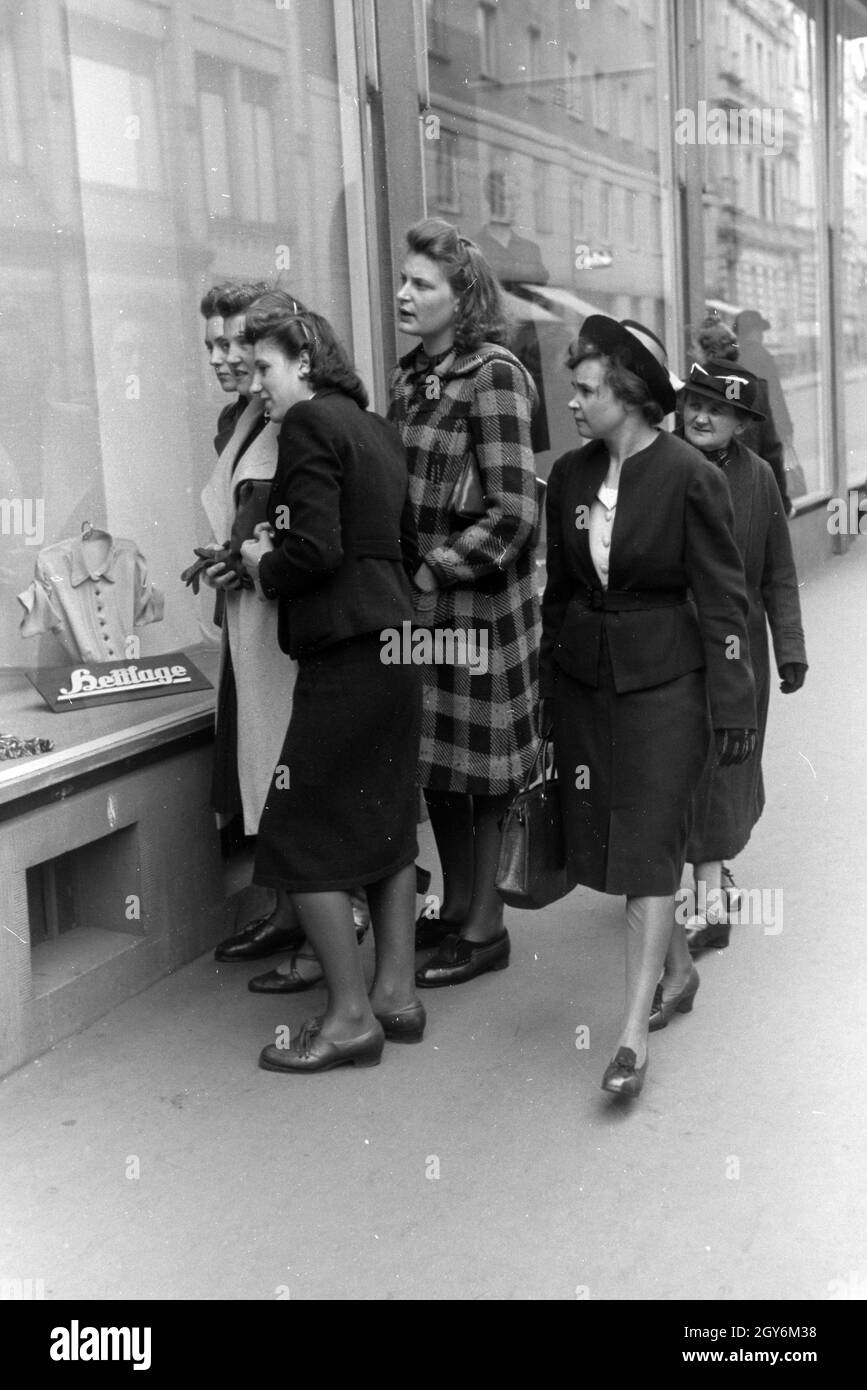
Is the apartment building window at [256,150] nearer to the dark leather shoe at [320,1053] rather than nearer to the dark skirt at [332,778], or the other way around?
the dark skirt at [332,778]

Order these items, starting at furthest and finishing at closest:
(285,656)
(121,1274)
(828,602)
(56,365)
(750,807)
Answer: (828,602) < (56,365) < (750,807) < (285,656) < (121,1274)

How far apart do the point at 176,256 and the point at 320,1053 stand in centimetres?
321

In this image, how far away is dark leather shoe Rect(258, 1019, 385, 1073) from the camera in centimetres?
420

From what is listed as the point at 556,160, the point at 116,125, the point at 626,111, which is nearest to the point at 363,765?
the point at 116,125

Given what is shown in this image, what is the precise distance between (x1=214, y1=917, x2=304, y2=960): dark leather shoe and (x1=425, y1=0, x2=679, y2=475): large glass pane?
8.77 feet

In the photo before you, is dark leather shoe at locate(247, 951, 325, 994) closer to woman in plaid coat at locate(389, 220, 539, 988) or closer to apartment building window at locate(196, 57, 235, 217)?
woman in plaid coat at locate(389, 220, 539, 988)

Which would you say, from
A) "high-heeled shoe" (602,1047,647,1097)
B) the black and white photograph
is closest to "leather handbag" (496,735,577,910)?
the black and white photograph

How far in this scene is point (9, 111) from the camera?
5.43m

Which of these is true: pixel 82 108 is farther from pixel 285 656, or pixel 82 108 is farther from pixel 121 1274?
pixel 121 1274

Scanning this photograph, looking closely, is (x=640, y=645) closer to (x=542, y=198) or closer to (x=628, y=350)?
(x=628, y=350)

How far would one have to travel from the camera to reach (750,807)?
5.08 metres

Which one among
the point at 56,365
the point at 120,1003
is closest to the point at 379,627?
the point at 120,1003

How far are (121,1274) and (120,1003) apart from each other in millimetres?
1556

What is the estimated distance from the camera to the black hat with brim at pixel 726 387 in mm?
4805
